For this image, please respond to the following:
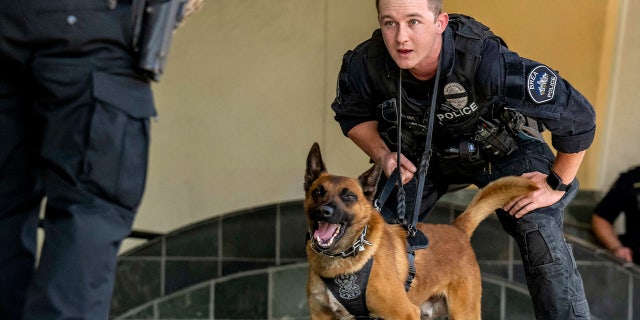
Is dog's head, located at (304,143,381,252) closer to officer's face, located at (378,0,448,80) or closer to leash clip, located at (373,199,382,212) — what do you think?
leash clip, located at (373,199,382,212)

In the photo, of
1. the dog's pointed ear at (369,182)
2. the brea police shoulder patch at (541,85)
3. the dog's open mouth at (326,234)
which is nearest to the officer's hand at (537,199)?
the brea police shoulder patch at (541,85)

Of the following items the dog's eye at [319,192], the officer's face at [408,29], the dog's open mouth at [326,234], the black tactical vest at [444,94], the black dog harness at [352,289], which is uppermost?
the officer's face at [408,29]

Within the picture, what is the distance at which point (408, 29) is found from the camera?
3.12 meters

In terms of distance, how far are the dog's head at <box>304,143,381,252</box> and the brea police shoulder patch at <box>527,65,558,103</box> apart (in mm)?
660

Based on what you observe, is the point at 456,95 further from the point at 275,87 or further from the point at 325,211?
the point at 275,87

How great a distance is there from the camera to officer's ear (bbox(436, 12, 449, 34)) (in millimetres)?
A: 3188

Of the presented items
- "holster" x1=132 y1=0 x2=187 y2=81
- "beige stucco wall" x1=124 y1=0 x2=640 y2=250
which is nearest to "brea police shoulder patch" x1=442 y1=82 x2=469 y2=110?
"holster" x1=132 y1=0 x2=187 y2=81

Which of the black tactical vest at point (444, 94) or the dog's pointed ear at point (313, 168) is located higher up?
the black tactical vest at point (444, 94)

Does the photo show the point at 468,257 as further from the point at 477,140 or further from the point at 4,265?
the point at 4,265

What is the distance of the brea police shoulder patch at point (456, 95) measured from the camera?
323cm

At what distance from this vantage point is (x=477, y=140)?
11.1ft

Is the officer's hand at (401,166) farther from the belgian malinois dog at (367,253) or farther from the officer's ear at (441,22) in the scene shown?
the officer's ear at (441,22)

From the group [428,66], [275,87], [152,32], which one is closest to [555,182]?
Answer: [428,66]

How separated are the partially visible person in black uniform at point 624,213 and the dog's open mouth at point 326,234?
7.37ft
